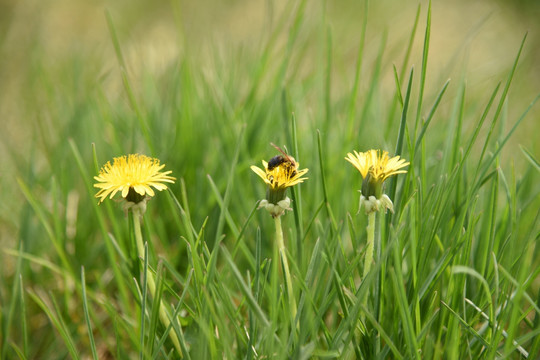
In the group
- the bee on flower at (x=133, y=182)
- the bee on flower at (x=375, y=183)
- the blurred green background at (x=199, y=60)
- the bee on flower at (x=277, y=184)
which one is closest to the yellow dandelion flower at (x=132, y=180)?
the bee on flower at (x=133, y=182)

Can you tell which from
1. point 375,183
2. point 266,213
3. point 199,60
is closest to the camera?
point 375,183

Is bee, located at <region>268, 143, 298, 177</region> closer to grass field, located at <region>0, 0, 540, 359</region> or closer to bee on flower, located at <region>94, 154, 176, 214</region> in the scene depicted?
grass field, located at <region>0, 0, 540, 359</region>

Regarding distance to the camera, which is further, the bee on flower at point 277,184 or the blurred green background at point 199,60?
the blurred green background at point 199,60

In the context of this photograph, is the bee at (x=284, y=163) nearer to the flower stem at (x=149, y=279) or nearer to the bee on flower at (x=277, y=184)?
the bee on flower at (x=277, y=184)

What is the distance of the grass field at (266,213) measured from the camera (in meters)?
0.80

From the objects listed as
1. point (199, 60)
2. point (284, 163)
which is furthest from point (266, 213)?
point (199, 60)

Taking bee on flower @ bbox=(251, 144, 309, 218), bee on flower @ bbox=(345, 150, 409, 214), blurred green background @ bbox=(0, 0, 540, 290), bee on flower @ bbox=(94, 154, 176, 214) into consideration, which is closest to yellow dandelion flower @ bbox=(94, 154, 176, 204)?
bee on flower @ bbox=(94, 154, 176, 214)

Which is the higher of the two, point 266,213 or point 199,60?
point 199,60

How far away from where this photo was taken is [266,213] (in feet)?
3.85

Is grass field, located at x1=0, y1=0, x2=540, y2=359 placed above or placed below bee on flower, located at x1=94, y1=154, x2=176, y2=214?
below

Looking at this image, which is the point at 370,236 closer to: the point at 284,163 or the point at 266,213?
A: the point at 284,163

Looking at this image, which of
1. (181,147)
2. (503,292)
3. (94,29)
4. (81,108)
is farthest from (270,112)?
(94,29)

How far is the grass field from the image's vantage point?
798 mm

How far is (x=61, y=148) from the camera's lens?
4.89 feet
